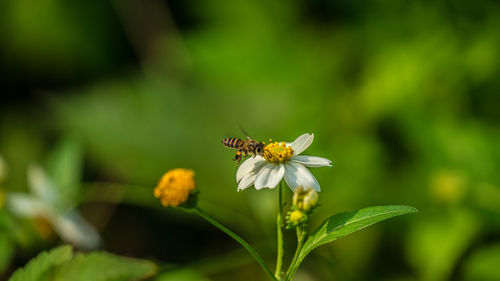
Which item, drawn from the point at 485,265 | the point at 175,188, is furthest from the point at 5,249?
the point at 485,265

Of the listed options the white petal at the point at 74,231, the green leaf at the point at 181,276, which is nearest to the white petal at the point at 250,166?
the green leaf at the point at 181,276

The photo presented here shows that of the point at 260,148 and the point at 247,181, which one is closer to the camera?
the point at 247,181

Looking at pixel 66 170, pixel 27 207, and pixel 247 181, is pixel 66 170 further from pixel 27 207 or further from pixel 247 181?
pixel 247 181

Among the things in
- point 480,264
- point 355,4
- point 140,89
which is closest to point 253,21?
point 355,4

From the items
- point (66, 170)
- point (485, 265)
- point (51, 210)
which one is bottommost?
point (485, 265)

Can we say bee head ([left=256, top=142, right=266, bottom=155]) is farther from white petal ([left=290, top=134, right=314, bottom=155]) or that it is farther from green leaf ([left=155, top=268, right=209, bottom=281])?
green leaf ([left=155, top=268, right=209, bottom=281])
